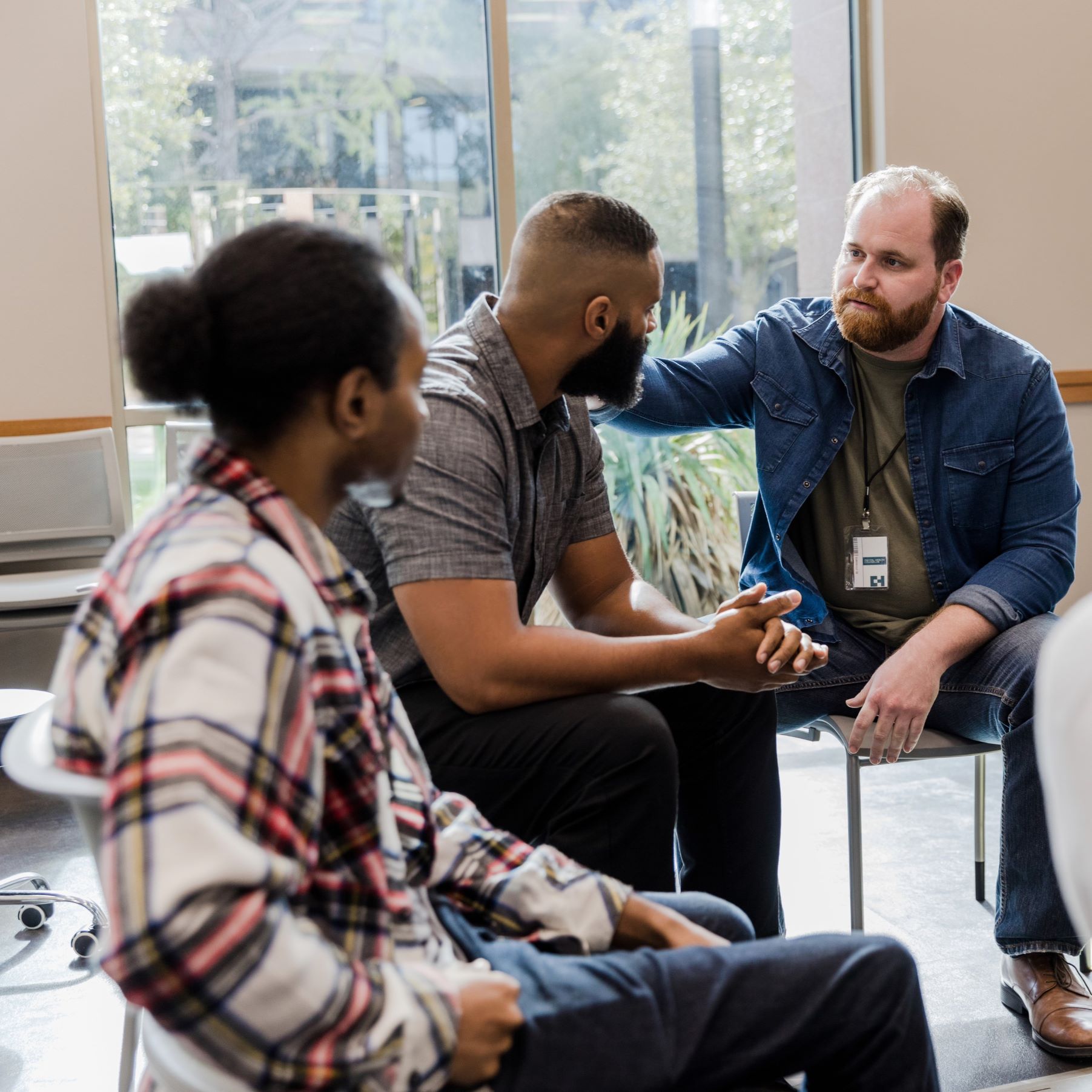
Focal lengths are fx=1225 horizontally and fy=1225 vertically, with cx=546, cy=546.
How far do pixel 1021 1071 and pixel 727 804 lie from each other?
592 mm

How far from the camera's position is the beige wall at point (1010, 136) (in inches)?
170

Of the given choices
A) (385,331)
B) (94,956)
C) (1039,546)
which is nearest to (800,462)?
(1039,546)

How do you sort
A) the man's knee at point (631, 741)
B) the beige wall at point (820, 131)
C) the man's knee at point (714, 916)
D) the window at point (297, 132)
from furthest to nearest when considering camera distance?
the beige wall at point (820, 131), the window at point (297, 132), the man's knee at point (631, 741), the man's knee at point (714, 916)

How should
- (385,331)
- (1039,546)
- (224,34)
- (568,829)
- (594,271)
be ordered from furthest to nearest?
1. (224,34)
2. (1039,546)
3. (594,271)
4. (568,829)
5. (385,331)

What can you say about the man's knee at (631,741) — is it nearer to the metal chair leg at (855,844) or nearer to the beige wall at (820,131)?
the metal chair leg at (855,844)

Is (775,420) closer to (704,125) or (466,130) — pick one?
(466,130)

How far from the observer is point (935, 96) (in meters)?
4.34

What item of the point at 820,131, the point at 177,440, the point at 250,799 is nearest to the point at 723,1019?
the point at 250,799

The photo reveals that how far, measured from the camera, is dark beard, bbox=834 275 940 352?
86.7 inches

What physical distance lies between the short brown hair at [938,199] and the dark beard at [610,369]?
75 centimetres

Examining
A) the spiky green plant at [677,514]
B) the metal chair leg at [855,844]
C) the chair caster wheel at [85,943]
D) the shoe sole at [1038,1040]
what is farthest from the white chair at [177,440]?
the shoe sole at [1038,1040]

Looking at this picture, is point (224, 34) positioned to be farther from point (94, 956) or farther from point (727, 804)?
point (727, 804)

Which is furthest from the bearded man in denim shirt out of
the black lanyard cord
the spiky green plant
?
the spiky green plant

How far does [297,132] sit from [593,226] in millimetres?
2753
